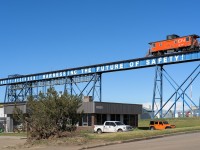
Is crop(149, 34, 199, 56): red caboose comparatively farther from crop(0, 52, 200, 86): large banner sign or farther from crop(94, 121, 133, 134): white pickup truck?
crop(94, 121, 133, 134): white pickup truck

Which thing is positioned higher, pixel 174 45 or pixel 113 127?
pixel 174 45

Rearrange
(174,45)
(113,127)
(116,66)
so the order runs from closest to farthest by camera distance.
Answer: (113,127) → (174,45) → (116,66)

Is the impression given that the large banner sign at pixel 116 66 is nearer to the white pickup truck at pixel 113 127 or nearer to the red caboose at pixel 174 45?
the red caboose at pixel 174 45

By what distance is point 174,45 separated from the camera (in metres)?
52.1

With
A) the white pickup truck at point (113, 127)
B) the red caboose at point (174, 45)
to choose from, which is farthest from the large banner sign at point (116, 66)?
the white pickup truck at point (113, 127)

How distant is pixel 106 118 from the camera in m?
48.7

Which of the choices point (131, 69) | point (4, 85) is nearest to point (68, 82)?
point (131, 69)

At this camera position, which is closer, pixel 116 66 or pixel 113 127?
pixel 113 127

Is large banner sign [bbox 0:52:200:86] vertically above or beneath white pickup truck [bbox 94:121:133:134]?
above

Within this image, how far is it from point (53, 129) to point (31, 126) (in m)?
1.72

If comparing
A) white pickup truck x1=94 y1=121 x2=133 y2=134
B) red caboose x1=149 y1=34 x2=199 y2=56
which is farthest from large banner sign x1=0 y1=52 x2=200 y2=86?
white pickup truck x1=94 y1=121 x2=133 y2=134

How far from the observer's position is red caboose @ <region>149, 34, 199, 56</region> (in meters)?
50.3

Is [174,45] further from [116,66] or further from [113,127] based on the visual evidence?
[113,127]

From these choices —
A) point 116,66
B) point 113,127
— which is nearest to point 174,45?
point 116,66
